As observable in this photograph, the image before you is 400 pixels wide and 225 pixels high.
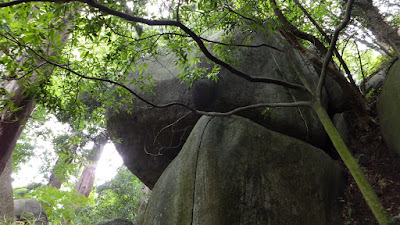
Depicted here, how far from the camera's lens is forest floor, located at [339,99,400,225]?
13.9 ft

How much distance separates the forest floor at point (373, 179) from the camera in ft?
13.9

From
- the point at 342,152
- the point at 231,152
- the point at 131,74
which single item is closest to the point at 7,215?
the point at 131,74

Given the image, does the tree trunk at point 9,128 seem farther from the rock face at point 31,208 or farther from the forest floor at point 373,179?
the forest floor at point 373,179

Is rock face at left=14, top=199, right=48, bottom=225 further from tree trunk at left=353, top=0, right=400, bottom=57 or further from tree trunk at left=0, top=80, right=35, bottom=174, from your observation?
tree trunk at left=353, top=0, right=400, bottom=57

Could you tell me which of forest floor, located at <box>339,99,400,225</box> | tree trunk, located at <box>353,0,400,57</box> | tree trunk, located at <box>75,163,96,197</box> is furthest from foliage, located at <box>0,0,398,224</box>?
tree trunk, located at <box>75,163,96,197</box>

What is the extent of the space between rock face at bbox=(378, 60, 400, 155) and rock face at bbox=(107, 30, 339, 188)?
109cm

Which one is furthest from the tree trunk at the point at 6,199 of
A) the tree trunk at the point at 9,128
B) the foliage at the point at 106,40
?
the foliage at the point at 106,40

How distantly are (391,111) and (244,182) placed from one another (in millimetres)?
3019

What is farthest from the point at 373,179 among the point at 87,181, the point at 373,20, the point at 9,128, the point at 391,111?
the point at 87,181

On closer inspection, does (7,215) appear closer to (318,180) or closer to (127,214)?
(127,214)

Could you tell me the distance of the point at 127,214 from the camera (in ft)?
30.5

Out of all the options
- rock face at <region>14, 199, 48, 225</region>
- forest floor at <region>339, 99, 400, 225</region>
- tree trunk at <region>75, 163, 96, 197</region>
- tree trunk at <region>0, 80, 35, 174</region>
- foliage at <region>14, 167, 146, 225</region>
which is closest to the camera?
forest floor at <region>339, 99, 400, 225</region>

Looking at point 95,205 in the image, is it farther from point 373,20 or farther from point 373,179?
point 373,20

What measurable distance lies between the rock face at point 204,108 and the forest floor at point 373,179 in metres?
0.82
